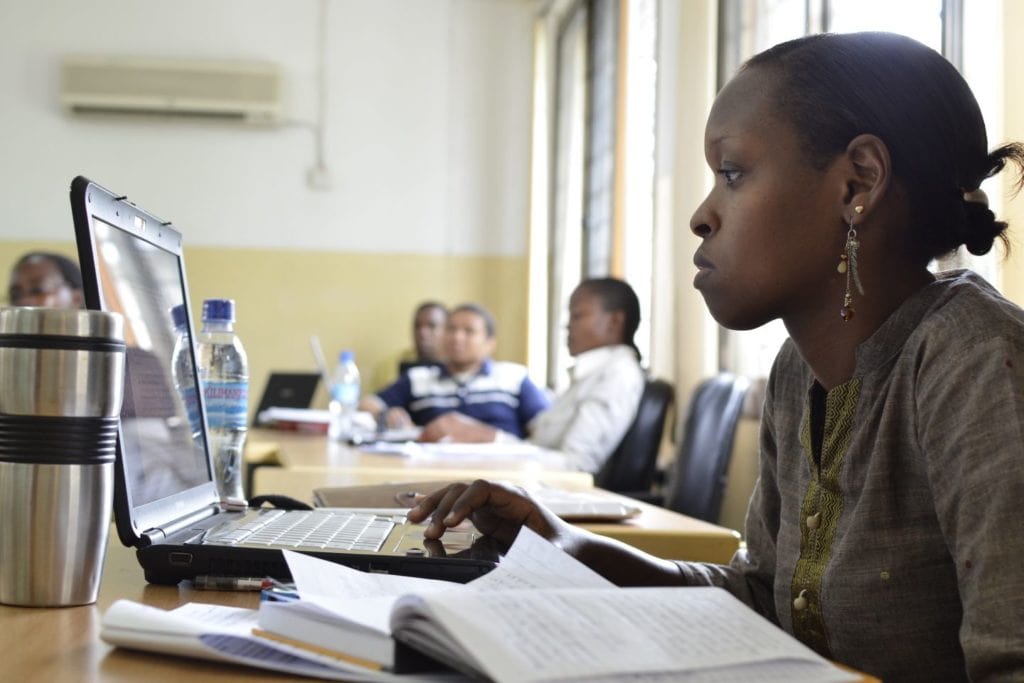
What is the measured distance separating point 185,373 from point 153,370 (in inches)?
5.9

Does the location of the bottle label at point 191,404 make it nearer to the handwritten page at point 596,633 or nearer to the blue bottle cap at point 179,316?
the blue bottle cap at point 179,316

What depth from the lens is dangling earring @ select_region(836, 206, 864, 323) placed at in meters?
1.16

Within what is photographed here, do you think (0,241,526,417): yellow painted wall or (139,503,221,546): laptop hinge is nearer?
(139,503,221,546): laptop hinge

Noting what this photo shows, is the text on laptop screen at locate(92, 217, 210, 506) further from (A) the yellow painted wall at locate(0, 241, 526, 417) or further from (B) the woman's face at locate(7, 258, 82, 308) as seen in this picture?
(A) the yellow painted wall at locate(0, 241, 526, 417)

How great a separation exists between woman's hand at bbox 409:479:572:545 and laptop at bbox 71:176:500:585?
29mm

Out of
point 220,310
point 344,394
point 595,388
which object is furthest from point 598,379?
point 220,310

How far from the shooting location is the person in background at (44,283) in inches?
157

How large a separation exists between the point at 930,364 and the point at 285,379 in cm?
506

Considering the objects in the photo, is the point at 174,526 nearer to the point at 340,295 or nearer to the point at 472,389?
the point at 472,389

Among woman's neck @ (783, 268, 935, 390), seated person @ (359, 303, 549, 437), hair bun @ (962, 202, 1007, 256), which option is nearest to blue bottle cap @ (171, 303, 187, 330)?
woman's neck @ (783, 268, 935, 390)

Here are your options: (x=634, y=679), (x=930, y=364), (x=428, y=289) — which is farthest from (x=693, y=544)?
(x=428, y=289)

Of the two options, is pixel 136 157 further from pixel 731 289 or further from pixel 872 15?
pixel 731 289

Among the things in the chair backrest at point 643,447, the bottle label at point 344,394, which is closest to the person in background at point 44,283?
the bottle label at point 344,394

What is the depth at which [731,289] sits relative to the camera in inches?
47.7
